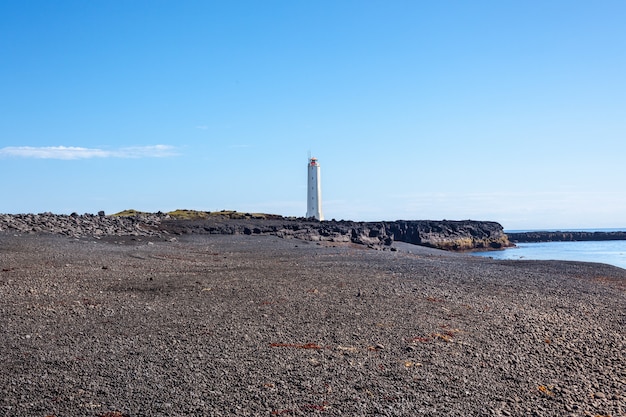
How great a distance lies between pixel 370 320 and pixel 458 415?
4251 mm

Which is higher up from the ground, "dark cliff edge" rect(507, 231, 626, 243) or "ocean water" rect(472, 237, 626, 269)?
"dark cliff edge" rect(507, 231, 626, 243)

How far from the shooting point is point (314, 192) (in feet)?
228

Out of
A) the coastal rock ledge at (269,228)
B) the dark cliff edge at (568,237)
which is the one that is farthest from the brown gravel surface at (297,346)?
the dark cliff edge at (568,237)

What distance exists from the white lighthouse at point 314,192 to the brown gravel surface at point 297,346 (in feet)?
174

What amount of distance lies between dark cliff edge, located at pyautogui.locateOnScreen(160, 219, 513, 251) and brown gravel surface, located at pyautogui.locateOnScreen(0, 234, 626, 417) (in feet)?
79.5

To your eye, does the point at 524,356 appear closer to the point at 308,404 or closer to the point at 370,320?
the point at 370,320

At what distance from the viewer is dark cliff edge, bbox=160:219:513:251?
40.5m

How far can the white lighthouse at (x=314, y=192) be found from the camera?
69.1m

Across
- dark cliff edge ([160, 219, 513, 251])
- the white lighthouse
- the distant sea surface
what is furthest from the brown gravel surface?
the white lighthouse

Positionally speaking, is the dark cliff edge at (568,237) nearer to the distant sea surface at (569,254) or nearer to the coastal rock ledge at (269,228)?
the coastal rock ledge at (269,228)

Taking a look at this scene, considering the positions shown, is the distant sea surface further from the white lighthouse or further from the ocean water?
the white lighthouse

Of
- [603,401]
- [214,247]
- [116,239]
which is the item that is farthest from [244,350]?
[116,239]

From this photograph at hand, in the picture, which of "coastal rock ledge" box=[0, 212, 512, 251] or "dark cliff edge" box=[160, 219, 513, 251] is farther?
"dark cliff edge" box=[160, 219, 513, 251]

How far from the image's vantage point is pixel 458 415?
608 cm
